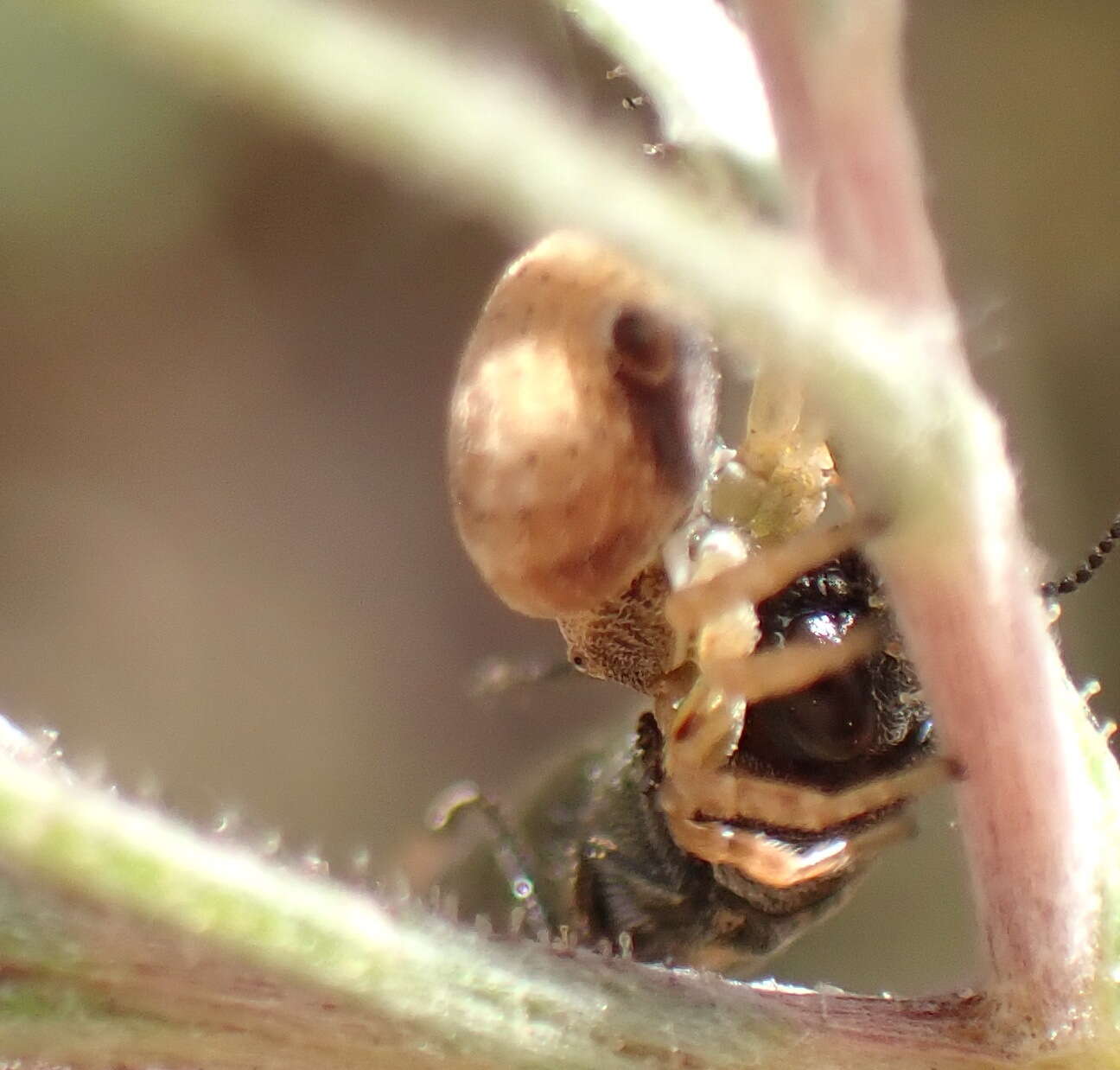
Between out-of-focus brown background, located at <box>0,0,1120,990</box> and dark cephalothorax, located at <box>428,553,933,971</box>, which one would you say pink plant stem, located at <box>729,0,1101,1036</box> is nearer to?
dark cephalothorax, located at <box>428,553,933,971</box>

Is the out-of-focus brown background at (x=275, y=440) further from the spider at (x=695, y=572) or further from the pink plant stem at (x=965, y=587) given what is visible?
the pink plant stem at (x=965, y=587)

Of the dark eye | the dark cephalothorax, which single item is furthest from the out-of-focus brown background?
the dark eye

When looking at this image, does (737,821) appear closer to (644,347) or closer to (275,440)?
(644,347)

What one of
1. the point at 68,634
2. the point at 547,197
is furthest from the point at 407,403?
the point at 547,197

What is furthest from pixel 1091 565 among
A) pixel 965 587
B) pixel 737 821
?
pixel 965 587

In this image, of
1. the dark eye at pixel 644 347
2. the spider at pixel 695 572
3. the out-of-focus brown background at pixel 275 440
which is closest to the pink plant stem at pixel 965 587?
A: the spider at pixel 695 572

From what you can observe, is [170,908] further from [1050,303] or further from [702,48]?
[1050,303]
